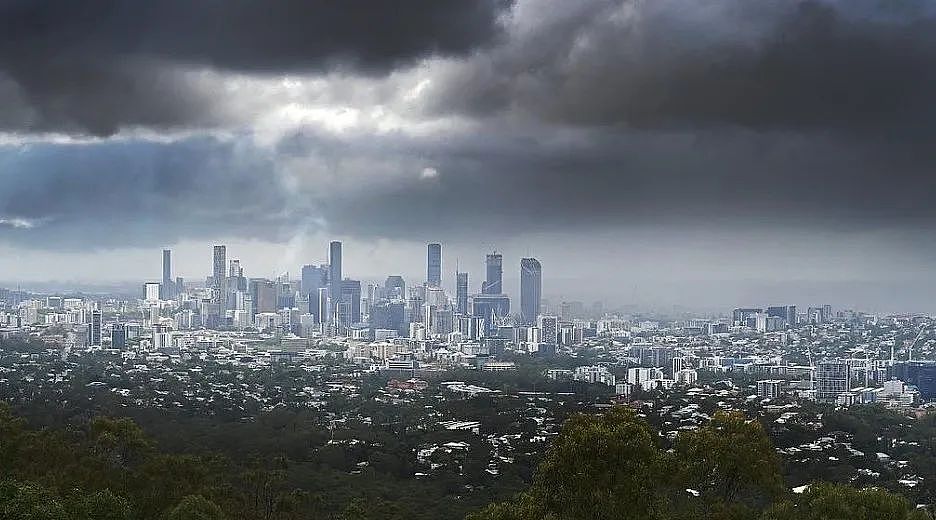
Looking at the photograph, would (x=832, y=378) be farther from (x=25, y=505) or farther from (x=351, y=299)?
(x=351, y=299)

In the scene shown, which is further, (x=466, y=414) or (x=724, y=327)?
(x=724, y=327)

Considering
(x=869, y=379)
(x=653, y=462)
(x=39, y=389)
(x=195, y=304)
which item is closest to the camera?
(x=653, y=462)

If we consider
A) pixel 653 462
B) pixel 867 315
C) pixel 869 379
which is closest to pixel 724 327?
pixel 867 315

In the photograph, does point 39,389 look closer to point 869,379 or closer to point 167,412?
point 167,412

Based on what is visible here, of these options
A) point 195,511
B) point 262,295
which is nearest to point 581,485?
point 195,511

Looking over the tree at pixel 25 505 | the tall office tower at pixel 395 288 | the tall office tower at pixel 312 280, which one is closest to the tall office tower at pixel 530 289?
the tall office tower at pixel 395 288

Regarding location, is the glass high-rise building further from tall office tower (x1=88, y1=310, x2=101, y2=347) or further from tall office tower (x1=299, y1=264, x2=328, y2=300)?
tall office tower (x1=299, y1=264, x2=328, y2=300)
